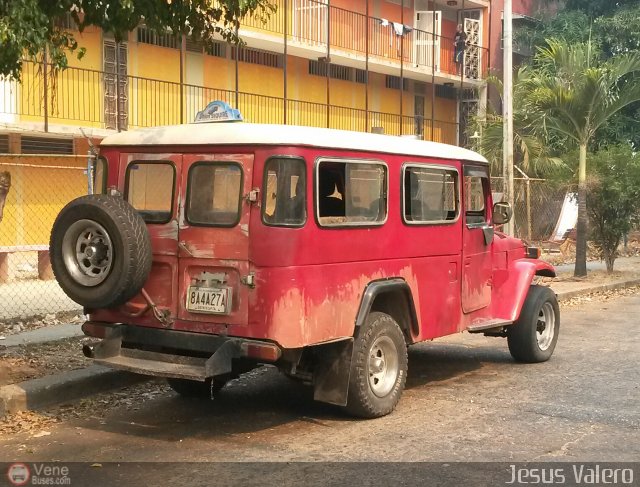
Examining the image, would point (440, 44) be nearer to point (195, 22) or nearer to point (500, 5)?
point (500, 5)

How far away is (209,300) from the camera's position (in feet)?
19.1

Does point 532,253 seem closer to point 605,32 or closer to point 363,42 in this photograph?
point 363,42

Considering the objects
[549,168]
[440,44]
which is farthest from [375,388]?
[440,44]

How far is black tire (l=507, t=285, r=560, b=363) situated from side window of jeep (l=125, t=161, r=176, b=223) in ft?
13.7

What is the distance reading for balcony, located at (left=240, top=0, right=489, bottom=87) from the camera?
22422 millimetres

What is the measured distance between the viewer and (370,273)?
250 inches

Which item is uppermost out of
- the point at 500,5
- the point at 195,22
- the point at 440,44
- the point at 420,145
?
the point at 500,5

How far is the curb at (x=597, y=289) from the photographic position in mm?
14141

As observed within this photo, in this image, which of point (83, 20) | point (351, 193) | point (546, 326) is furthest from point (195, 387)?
point (546, 326)

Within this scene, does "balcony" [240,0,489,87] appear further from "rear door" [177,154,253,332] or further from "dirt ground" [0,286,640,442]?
"rear door" [177,154,253,332]

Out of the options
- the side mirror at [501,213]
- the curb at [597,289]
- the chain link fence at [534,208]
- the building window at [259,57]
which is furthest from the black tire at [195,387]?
the building window at [259,57]

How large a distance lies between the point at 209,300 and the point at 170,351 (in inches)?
23.6

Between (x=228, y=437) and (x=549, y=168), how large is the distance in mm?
18820

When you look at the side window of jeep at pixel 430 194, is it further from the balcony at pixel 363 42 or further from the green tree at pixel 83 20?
the balcony at pixel 363 42
